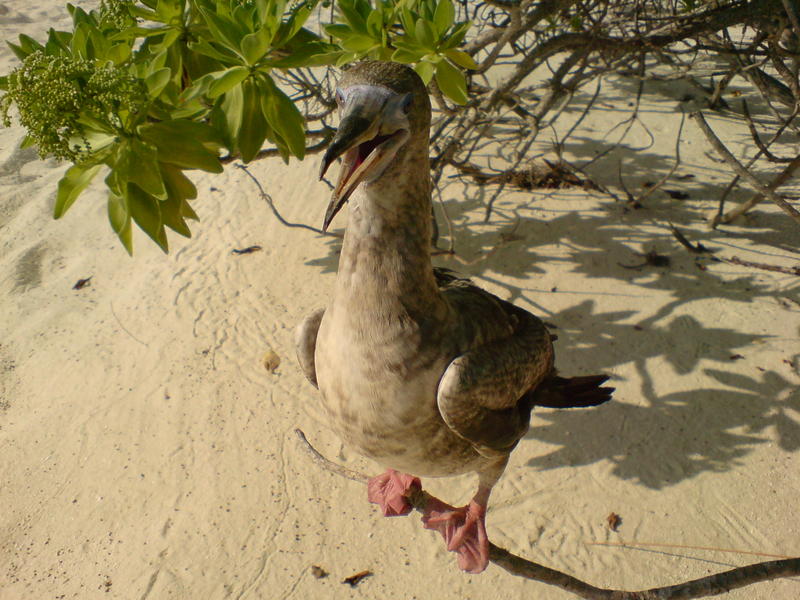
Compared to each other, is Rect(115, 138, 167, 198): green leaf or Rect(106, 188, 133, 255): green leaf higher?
Rect(115, 138, 167, 198): green leaf

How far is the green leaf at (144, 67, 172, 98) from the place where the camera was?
222 cm

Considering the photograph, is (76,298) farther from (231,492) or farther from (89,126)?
(89,126)

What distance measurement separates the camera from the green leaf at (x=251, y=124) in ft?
7.78

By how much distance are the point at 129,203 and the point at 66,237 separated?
3.70 m

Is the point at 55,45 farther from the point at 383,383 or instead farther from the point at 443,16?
the point at 383,383

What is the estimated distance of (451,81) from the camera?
261 cm

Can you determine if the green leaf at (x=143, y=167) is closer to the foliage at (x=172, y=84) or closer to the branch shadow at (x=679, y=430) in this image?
the foliage at (x=172, y=84)

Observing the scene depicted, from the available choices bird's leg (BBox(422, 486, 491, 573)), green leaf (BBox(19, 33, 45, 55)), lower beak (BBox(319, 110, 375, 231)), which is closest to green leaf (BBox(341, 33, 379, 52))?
lower beak (BBox(319, 110, 375, 231))

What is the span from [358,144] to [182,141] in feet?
2.59

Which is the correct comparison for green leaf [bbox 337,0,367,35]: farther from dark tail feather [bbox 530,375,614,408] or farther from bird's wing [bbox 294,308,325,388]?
dark tail feather [bbox 530,375,614,408]

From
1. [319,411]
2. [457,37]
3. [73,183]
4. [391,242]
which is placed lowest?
[319,411]

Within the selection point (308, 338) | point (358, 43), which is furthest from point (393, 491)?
point (358, 43)

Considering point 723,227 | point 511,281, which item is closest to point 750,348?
point 723,227

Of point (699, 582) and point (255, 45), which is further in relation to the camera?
point (255, 45)
